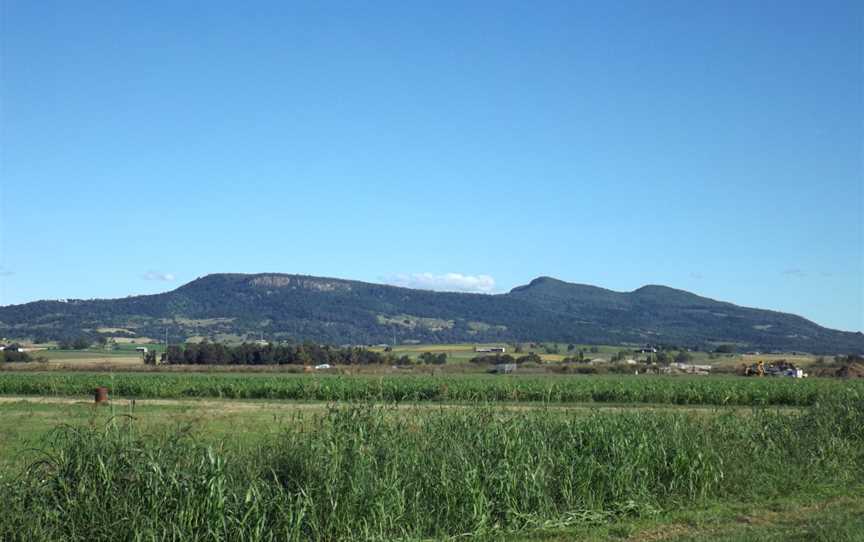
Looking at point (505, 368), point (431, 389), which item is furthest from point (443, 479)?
point (505, 368)

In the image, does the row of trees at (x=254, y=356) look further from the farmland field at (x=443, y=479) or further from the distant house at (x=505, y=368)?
the farmland field at (x=443, y=479)

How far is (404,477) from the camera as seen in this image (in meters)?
11.2

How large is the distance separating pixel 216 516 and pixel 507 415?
20.8 feet

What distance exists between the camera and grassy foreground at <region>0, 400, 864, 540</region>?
9.55 meters

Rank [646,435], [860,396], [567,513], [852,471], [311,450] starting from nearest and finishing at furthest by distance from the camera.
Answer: [311,450] → [567,513] → [646,435] → [852,471] → [860,396]

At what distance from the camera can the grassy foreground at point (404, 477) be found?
9547 mm

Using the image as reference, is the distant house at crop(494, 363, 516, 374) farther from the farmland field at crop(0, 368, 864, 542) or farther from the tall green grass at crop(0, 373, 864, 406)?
the farmland field at crop(0, 368, 864, 542)

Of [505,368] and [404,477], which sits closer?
[404,477]

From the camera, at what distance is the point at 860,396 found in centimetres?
2102

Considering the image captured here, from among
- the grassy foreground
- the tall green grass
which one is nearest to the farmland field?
the grassy foreground

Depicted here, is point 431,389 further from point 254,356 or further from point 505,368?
point 254,356

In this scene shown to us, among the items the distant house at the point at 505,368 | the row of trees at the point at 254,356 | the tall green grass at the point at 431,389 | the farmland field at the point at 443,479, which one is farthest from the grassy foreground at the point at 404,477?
the row of trees at the point at 254,356

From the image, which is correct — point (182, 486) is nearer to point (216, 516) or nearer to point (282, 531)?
point (216, 516)

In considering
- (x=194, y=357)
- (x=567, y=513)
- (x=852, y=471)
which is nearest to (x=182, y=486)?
(x=567, y=513)
